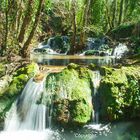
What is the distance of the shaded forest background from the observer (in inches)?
556

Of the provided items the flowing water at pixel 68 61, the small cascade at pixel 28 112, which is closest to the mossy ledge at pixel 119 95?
the small cascade at pixel 28 112

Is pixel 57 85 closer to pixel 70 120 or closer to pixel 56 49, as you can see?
pixel 70 120

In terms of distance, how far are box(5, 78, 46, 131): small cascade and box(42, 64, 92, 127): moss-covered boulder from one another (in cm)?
27

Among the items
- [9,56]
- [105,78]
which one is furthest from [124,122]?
[9,56]

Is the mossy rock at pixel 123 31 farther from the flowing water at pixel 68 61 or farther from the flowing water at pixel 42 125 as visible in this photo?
the flowing water at pixel 42 125

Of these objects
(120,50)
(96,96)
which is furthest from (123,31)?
(96,96)

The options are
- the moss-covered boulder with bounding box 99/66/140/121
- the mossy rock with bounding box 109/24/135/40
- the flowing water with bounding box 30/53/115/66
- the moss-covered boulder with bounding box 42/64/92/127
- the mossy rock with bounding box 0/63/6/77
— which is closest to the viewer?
the moss-covered boulder with bounding box 42/64/92/127

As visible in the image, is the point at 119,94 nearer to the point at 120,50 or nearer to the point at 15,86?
the point at 15,86

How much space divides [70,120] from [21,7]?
7.77 meters

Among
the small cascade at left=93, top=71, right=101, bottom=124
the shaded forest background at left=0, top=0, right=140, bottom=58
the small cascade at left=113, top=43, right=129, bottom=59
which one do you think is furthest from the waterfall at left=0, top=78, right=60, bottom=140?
the small cascade at left=113, top=43, right=129, bottom=59

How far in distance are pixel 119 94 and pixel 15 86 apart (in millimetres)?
3032

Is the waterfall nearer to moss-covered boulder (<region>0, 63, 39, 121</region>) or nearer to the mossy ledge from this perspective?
moss-covered boulder (<region>0, 63, 39, 121</region>)

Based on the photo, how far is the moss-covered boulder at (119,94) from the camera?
32.7 ft

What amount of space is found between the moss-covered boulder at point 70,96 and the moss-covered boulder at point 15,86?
0.81 m
